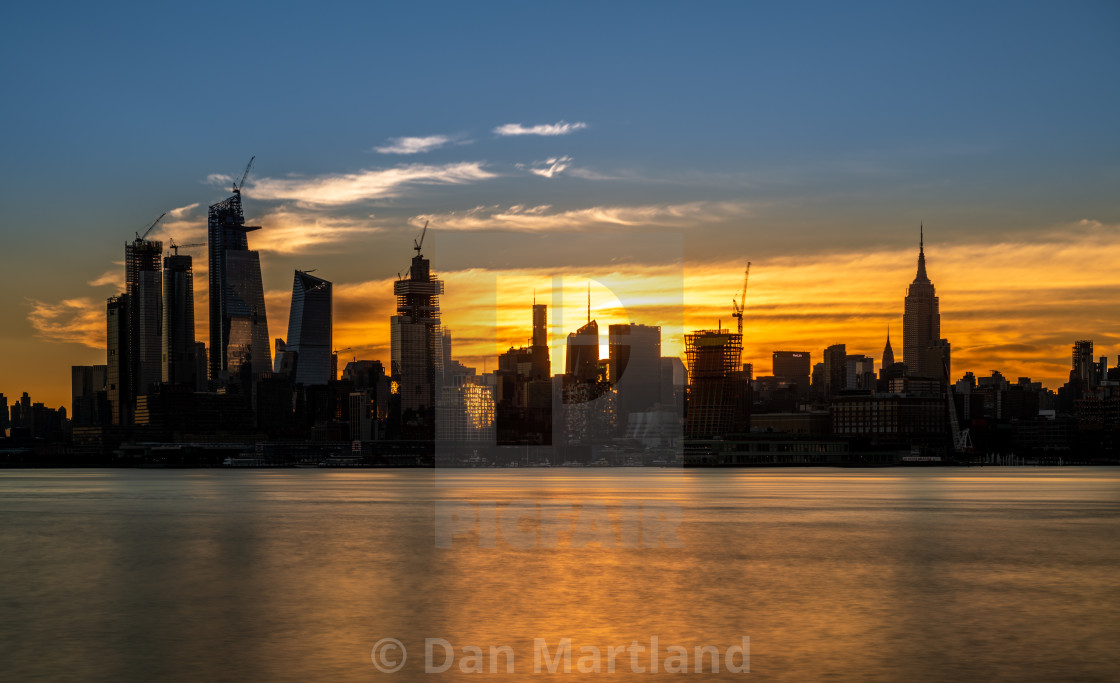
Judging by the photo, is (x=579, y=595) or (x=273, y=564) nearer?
(x=579, y=595)

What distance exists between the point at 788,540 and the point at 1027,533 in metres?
23.8

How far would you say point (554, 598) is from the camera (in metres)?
53.9

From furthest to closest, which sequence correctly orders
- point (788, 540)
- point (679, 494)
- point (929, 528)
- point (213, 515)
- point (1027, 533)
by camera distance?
point (679, 494) < point (213, 515) < point (929, 528) < point (1027, 533) < point (788, 540)

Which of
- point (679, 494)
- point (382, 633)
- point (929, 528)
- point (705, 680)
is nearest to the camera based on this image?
point (705, 680)

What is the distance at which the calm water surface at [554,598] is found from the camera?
129 ft

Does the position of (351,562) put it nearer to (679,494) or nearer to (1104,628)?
(1104,628)

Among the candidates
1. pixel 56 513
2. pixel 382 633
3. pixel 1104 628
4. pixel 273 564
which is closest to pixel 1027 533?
pixel 1104 628

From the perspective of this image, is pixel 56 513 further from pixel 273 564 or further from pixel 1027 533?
pixel 1027 533

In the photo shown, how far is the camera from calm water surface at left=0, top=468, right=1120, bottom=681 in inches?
1554

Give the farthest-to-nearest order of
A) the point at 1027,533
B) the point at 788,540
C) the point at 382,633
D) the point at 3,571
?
the point at 1027,533 < the point at 788,540 < the point at 3,571 < the point at 382,633

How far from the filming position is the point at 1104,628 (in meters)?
46.2

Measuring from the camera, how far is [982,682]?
36219 millimetres

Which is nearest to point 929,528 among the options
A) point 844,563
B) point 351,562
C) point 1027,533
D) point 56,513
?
point 1027,533

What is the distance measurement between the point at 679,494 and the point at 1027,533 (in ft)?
282
